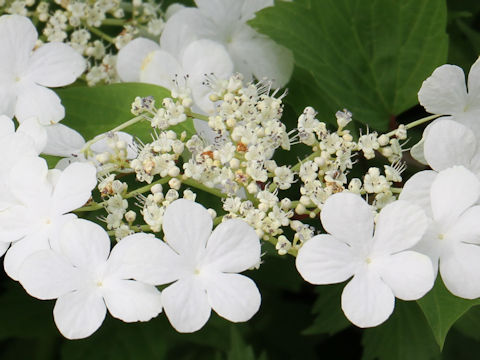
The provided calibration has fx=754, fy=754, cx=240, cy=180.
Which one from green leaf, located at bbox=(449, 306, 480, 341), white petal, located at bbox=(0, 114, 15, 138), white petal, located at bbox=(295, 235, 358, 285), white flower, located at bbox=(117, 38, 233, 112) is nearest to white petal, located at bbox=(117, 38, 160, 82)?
white flower, located at bbox=(117, 38, 233, 112)

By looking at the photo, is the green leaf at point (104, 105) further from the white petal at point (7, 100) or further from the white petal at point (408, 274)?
the white petal at point (408, 274)

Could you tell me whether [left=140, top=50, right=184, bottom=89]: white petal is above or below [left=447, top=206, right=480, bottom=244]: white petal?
below

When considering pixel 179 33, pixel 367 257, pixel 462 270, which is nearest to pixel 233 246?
pixel 367 257

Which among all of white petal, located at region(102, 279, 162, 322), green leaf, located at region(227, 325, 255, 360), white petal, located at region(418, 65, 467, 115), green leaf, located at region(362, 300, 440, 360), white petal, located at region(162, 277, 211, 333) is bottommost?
green leaf, located at region(227, 325, 255, 360)

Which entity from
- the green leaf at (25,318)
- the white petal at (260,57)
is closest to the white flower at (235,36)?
the white petal at (260,57)

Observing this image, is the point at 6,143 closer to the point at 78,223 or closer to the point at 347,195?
the point at 78,223

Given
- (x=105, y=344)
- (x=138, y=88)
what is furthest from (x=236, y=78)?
(x=105, y=344)

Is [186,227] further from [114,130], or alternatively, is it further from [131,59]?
[131,59]

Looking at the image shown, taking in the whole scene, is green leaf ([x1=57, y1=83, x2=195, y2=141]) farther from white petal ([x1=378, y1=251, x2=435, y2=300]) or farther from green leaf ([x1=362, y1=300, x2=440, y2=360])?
green leaf ([x1=362, y1=300, x2=440, y2=360])
